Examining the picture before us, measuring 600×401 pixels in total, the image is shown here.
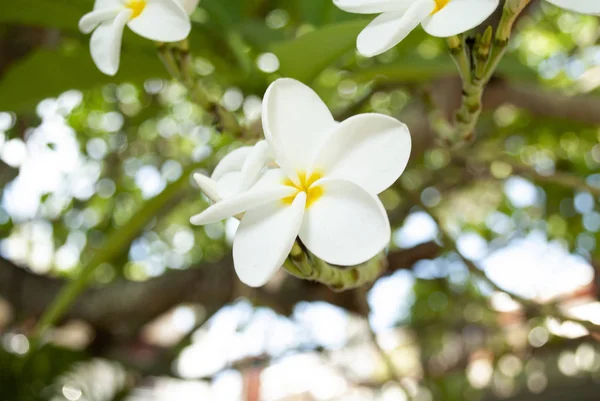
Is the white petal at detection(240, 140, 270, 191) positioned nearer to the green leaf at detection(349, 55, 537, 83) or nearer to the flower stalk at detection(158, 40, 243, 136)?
the flower stalk at detection(158, 40, 243, 136)

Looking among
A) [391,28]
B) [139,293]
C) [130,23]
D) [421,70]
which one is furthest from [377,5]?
[139,293]

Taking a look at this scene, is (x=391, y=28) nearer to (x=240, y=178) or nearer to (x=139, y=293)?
(x=240, y=178)

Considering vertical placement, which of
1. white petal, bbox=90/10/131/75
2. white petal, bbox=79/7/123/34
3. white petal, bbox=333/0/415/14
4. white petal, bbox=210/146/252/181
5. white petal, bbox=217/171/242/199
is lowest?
white petal, bbox=210/146/252/181

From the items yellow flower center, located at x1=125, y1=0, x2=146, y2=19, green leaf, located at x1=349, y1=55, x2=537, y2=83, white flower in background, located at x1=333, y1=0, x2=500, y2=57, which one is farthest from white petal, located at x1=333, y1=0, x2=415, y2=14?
green leaf, located at x1=349, y1=55, x2=537, y2=83

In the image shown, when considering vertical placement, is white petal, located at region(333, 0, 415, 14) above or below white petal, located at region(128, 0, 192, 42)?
above

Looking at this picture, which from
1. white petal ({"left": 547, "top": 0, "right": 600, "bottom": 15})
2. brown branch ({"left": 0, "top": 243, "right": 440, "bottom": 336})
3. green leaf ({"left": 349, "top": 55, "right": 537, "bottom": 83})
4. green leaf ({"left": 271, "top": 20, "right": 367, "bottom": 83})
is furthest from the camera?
brown branch ({"left": 0, "top": 243, "right": 440, "bottom": 336})

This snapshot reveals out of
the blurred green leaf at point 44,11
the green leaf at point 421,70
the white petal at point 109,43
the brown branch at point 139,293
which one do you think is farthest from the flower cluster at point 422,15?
the brown branch at point 139,293
